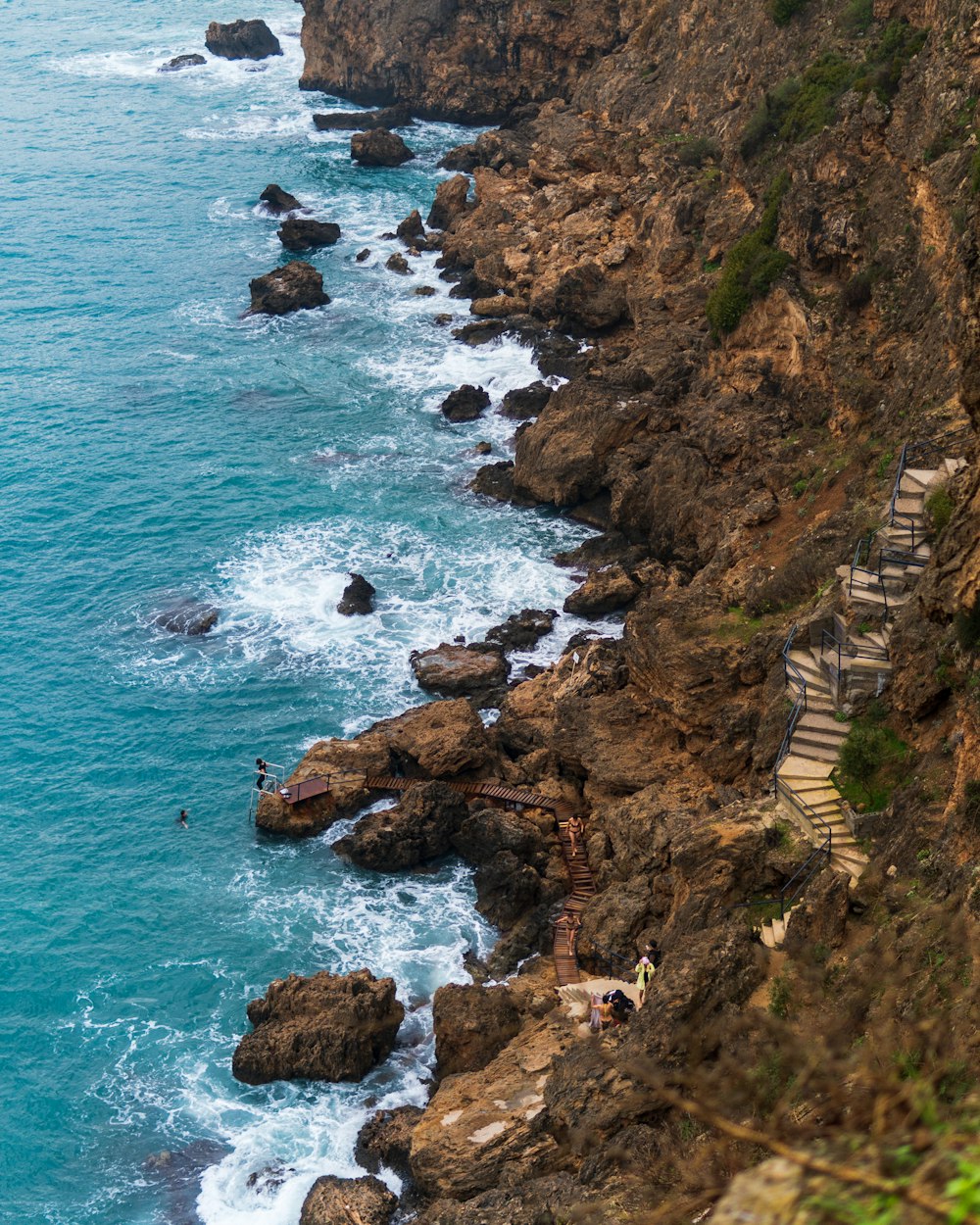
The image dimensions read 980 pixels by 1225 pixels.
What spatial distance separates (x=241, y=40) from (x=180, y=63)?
18.7 ft

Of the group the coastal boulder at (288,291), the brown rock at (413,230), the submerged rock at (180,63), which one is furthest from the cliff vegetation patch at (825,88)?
the submerged rock at (180,63)

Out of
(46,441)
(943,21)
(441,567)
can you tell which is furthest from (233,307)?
(943,21)

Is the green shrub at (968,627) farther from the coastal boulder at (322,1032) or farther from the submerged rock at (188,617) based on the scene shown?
the submerged rock at (188,617)

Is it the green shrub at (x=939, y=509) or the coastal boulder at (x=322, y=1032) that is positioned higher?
the green shrub at (x=939, y=509)

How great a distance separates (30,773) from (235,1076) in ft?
49.3

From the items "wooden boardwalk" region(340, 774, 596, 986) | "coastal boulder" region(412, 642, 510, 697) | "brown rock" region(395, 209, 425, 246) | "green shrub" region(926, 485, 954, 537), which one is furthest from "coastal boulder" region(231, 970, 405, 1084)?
"brown rock" region(395, 209, 425, 246)

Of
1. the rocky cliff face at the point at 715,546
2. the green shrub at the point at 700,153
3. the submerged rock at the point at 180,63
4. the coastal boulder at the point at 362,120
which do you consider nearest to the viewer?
the rocky cliff face at the point at 715,546

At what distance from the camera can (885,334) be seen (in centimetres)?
3831

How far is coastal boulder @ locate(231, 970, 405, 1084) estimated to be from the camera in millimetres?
29953

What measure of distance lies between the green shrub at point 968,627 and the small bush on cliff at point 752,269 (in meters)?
24.9

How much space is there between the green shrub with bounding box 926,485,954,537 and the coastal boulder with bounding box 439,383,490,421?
3214cm

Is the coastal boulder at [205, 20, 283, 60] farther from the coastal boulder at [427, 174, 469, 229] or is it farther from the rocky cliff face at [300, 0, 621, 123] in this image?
the coastal boulder at [427, 174, 469, 229]

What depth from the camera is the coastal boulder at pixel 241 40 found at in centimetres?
11338

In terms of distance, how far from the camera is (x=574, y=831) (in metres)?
34.7
